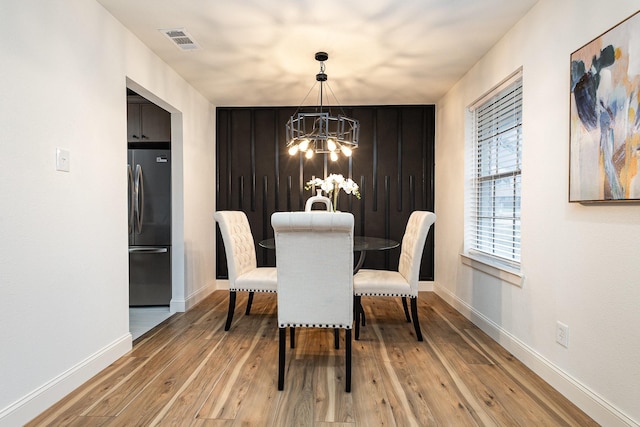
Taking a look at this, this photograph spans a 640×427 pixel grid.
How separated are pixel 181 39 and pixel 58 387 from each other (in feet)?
8.26

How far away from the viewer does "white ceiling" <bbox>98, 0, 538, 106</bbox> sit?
7.75 feet

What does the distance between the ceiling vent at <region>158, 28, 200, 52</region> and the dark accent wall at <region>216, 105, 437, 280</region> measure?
1762 mm

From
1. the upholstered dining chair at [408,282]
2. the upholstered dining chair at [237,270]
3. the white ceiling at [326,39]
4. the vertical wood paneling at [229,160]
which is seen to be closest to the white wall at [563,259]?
the white ceiling at [326,39]

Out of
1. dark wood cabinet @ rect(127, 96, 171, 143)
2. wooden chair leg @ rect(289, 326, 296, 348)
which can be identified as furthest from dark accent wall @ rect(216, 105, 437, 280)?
wooden chair leg @ rect(289, 326, 296, 348)

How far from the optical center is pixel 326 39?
2.78 meters

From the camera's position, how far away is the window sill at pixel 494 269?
8.23ft

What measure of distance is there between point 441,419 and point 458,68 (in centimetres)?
300

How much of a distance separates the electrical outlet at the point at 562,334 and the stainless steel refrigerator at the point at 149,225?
11.4 feet

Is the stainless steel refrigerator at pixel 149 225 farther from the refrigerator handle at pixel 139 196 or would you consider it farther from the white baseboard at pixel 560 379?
the white baseboard at pixel 560 379

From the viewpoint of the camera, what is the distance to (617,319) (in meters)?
1.65

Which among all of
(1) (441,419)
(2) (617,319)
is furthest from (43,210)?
(2) (617,319)

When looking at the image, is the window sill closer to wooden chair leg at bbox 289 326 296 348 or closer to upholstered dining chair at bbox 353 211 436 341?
upholstered dining chair at bbox 353 211 436 341

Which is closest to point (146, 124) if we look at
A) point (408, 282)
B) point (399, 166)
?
point (399, 166)

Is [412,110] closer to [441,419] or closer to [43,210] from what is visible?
[441,419]
